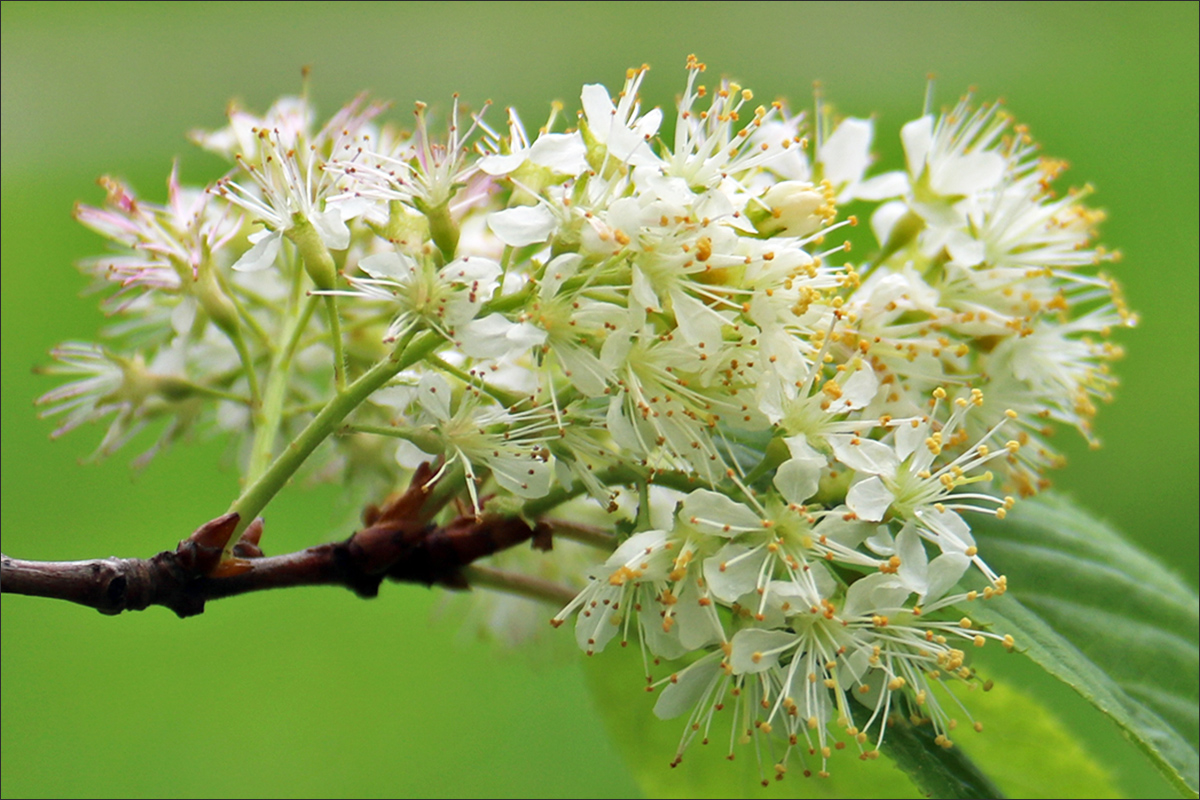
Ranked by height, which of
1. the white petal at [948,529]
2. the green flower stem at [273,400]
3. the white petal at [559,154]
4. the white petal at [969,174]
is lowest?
the green flower stem at [273,400]

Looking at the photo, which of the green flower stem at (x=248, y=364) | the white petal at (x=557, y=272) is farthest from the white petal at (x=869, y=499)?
the green flower stem at (x=248, y=364)

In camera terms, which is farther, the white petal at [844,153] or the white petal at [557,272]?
the white petal at [844,153]

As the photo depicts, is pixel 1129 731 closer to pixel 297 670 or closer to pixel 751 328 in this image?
pixel 751 328

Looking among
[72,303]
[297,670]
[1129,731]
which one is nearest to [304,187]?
[1129,731]

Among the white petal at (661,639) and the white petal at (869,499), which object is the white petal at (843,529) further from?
the white petal at (661,639)

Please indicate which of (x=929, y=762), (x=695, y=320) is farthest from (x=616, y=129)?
(x=929, y=762)
